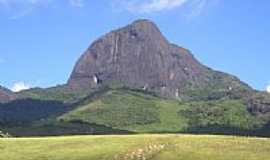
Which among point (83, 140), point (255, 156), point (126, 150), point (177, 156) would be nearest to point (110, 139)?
point (83, 140)

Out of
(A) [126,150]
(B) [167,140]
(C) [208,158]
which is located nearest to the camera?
(C) [208,158]

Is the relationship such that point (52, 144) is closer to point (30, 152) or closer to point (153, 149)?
point (30, 152)

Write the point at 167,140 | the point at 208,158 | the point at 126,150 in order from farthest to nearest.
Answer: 1. the point at 167,140
2. the point at 126,150
3. the point at 208,158

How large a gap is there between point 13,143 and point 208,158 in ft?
89.6

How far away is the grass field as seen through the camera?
68312mm

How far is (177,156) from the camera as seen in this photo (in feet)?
222

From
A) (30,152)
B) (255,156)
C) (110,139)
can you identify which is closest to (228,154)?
(255,156)

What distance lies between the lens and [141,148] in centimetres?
7219

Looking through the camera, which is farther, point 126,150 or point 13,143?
point 13,143

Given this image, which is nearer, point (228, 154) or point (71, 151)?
point (228, 154)

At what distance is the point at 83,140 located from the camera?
81312mm

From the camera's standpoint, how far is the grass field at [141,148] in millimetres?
68312

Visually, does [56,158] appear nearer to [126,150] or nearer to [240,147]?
[126,150]

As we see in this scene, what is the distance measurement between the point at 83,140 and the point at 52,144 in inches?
A: 166
